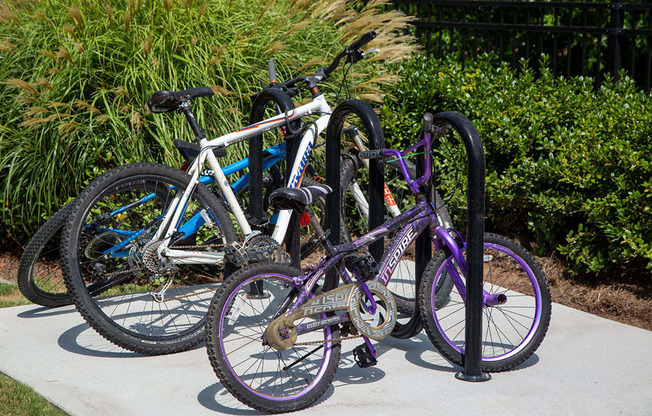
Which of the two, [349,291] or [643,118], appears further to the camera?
[643,118]

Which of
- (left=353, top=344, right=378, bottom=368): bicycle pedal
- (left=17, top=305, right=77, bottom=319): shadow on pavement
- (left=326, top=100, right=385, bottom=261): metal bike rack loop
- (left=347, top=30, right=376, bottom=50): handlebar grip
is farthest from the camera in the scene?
(left=17, top=305, right=77, bottom=319): shadow on pavement

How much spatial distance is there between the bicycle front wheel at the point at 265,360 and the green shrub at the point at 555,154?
2.10 meters

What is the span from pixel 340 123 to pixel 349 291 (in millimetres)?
971

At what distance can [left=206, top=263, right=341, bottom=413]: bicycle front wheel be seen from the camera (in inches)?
139

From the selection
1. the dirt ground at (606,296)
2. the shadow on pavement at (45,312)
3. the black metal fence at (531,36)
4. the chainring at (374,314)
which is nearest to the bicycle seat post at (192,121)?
the chainring at (374,314)

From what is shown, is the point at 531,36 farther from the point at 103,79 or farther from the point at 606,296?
the point at 103,79

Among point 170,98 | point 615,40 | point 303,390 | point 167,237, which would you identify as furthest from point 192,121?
point 615,40

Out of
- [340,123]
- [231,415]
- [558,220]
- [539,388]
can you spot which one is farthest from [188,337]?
[558,220]

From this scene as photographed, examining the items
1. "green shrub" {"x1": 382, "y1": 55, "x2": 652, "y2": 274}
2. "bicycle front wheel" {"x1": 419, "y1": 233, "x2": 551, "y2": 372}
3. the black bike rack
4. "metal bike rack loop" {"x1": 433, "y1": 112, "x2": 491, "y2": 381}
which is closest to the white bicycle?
the black bike rack

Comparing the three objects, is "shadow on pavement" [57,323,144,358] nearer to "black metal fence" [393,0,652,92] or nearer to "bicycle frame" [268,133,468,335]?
"bicycle frame" [268,133,468,335]

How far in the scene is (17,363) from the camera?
4211 millimetres

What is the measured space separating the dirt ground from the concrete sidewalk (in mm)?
308

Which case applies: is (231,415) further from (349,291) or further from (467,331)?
(467,331)

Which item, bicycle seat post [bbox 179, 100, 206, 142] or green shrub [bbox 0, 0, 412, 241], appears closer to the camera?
bicycle seat post [bbox 179, 100, 206, 142]
